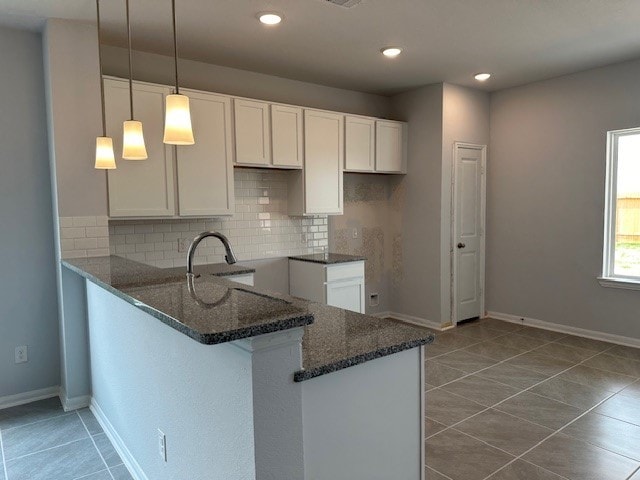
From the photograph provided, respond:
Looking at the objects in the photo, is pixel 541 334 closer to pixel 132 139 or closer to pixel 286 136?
pixel 286 136

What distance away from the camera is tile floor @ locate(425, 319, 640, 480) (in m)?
2.51

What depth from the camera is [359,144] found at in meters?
4.93

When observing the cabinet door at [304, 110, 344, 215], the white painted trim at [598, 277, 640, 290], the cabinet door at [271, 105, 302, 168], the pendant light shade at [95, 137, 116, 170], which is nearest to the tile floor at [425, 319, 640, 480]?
the white painted trim at [598, 277, 640, 290]

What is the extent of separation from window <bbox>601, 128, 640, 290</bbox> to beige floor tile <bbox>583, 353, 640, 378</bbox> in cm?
78

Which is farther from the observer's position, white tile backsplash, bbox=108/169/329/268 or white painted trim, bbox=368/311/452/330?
white painted trim, bbox=368/311/452/330

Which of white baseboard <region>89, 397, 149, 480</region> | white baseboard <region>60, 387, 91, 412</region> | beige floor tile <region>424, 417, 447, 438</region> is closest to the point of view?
white baseboard <region>89, 397, 149, 480</region>

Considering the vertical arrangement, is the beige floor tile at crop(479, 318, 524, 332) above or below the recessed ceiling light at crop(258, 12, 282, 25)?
below

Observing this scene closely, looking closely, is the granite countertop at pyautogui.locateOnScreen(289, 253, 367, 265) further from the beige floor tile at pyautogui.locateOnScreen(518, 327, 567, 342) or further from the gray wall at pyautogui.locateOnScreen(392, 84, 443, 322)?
the beige floor tile at pyautogui.locateOnScreen(518, 327, 567, 342)

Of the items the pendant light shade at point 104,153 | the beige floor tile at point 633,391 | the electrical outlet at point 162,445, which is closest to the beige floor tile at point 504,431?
the beige floor tile at point 633,391

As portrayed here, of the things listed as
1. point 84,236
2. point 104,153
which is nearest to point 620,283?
point 104,153

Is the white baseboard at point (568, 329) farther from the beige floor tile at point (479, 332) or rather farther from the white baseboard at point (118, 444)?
the white baseboard at point (118, 444)

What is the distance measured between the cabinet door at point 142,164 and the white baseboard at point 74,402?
1.36 meters

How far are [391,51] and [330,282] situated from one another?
2.17 m

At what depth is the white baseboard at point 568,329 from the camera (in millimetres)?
4500
